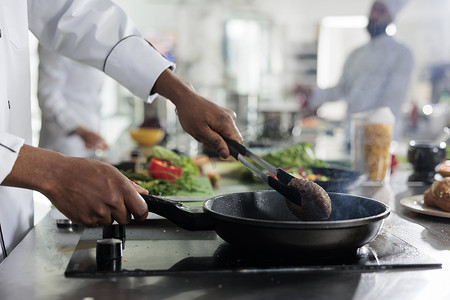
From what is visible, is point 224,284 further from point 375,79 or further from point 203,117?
point 375,79

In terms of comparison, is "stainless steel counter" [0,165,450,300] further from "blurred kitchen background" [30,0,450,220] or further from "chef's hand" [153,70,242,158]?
"blurred kitchen background" [30,0,450,220]

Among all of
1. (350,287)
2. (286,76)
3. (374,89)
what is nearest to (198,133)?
(350,287)

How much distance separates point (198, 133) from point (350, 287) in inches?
25.3

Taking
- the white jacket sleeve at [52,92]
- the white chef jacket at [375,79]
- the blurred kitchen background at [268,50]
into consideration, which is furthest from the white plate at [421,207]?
the blurred kitchen background at [268,50]

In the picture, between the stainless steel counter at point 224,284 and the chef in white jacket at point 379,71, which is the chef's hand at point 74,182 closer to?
the stainless steel counter at point 224,284

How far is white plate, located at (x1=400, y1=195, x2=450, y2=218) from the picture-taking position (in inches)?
50.4

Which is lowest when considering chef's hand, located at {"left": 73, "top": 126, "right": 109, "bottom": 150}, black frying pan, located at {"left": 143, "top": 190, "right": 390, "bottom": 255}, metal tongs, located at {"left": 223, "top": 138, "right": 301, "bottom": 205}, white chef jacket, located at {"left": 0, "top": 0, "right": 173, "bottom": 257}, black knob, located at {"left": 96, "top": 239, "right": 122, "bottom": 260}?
chef's hand, located at {"left": 73, "top": 126, "right": 109, "bottom": 150}

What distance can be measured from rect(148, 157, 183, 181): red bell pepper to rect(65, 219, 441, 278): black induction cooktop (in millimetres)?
674

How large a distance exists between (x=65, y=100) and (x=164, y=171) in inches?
84.8

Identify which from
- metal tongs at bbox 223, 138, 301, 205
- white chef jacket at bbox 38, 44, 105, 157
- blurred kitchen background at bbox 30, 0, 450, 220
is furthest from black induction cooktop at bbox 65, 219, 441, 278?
blurred kitchen background at bbox 30, 0, 450, 220

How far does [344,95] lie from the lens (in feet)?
14.1

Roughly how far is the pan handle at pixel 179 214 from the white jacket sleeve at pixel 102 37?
53 centimetres

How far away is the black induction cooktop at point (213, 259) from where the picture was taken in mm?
807

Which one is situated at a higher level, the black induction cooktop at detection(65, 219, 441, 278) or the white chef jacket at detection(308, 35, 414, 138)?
the white chef jacket at detection(308, 35, 414, 138)
